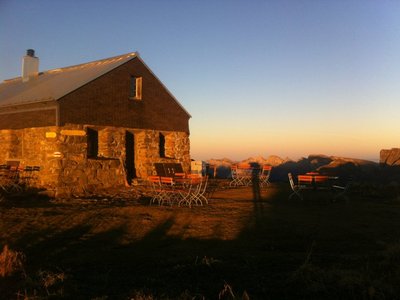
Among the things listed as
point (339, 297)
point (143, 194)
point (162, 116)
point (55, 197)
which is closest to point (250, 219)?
point (339, 297)

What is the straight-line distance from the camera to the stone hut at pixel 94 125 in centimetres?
1477

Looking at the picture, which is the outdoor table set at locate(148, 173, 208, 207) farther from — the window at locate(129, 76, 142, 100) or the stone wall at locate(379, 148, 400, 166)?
the stone wall at locate(379, 148, 400, 166)

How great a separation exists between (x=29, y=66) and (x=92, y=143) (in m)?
8.27

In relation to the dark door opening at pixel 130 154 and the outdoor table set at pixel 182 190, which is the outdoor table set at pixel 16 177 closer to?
the dark door opening at pixel 130 154

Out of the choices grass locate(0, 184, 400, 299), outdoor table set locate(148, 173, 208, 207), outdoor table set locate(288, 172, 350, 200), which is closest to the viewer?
grass locate(0, 184, 400, 299)

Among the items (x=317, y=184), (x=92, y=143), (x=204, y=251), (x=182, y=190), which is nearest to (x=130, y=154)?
(x=92, y=143)

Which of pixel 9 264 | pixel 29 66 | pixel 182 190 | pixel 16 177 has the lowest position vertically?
pixel 9 264

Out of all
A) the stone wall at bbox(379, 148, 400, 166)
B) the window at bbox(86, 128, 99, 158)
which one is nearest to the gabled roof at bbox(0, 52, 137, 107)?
the window at bbox(86, 128, 99, 158)

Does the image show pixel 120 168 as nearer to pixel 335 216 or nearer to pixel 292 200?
pixel 292 200

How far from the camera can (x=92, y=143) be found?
16.2 m

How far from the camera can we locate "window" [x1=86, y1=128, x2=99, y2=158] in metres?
16.0

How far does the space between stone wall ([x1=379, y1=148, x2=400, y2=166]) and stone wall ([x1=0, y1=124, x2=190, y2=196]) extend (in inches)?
676

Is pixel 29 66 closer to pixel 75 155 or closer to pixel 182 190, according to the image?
pixel 75 155

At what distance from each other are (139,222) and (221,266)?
3692 mm
